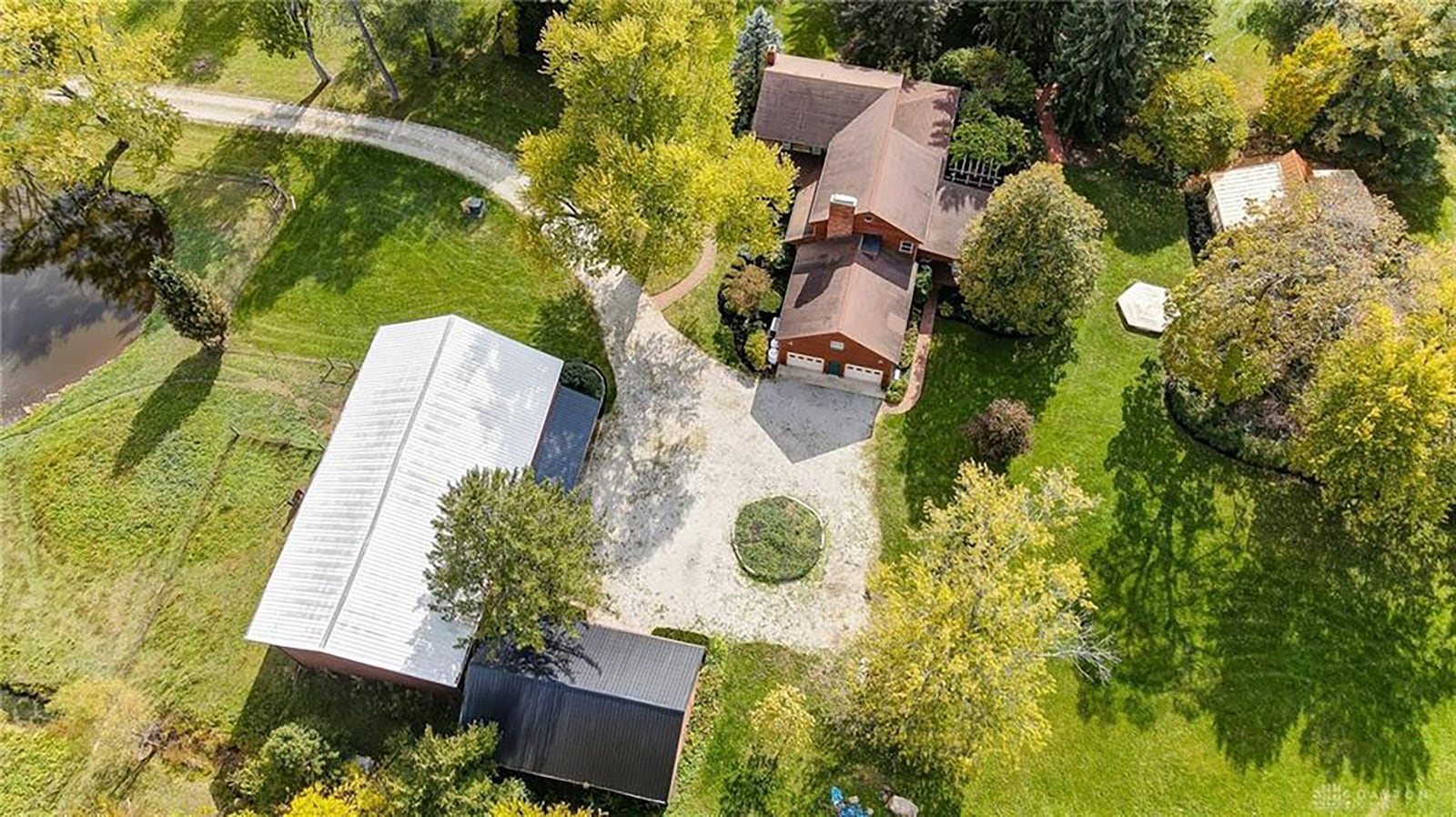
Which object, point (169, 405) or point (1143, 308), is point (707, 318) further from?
point (169, 405)

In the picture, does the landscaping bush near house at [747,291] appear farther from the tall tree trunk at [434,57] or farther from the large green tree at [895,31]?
the tall tree trunk at [434,57]

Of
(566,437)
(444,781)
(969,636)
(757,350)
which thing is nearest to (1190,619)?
(969,636)

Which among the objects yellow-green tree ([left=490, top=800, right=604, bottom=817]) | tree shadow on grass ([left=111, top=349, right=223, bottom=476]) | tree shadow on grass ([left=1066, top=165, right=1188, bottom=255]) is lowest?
yellow-green tree ([left=490, top=800, right=604, bottom=817])

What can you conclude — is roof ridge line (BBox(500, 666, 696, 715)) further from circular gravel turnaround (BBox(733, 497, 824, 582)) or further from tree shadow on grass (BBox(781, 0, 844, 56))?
tree shadow on grass (BBox(781, 0, 844, 56))

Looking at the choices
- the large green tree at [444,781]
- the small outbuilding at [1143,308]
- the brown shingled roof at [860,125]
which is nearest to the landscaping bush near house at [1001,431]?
the small outbuilding at [1143,308]

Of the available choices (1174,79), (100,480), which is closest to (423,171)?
(100,480)

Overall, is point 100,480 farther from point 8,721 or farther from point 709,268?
point 709,268

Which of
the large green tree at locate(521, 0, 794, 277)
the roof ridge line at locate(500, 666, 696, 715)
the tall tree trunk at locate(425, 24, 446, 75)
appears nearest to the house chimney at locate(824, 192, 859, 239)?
the large green tree at locate(521, 0, 794, 277)
